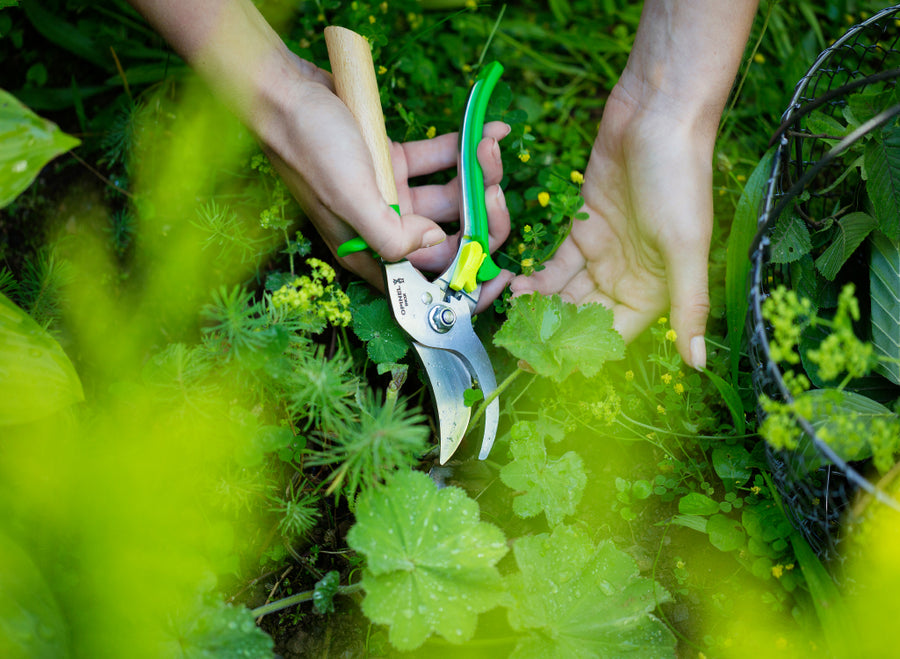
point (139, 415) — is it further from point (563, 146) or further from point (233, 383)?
point (563, 146)

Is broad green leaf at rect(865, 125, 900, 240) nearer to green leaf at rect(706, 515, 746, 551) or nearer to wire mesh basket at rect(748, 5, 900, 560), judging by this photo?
wire mesh basket at rect(748, 5, 900, 560)

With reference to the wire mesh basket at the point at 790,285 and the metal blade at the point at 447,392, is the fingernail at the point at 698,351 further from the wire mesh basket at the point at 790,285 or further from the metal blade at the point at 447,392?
the metal blade at the point at 447,392

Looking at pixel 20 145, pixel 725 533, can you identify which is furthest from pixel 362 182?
pixel 725 533

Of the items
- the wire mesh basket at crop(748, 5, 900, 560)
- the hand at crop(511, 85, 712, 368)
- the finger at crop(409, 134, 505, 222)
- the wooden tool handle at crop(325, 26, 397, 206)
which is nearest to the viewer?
the wire mesh basket at crop(748, 5, 900, 560)

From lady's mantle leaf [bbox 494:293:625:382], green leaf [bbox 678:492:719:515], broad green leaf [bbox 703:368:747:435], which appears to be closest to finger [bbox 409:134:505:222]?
lady's mantle leaf [bbox 494:293:625:382]

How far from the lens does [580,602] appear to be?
70.3 inches

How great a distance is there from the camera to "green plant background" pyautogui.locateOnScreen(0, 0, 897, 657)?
1658 mm

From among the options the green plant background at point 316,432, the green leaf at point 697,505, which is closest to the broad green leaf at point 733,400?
the green plant background at point 316,432

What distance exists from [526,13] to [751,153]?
1.31 meters

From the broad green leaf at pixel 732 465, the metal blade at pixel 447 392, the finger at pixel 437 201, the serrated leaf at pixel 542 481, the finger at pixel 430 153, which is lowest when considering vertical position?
the broad green leaf at pixel 732 465

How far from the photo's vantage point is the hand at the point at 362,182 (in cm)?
196

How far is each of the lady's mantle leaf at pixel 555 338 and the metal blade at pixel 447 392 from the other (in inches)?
8.3

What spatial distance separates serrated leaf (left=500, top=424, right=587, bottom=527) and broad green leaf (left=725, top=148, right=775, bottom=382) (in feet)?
2.13

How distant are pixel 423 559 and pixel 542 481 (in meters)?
0.47
